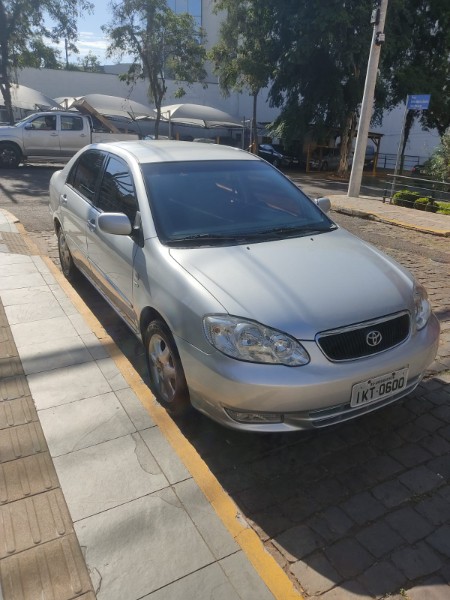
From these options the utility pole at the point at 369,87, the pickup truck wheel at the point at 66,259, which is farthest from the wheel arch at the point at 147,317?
the utility pole at the point at 369,87

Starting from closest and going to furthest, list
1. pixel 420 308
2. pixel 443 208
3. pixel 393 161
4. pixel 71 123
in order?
pixel 420 308 → pixel 443 208 → pixel 71 123 → pixel 393 161

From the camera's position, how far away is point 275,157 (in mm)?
25266

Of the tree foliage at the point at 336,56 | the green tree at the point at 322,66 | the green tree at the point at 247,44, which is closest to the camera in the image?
the green tree at the point at 322,66

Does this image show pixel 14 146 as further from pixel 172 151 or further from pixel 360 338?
pixel 360 338

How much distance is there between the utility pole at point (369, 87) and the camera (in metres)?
12.4

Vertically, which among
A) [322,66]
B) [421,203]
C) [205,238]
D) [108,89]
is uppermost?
[322,66]

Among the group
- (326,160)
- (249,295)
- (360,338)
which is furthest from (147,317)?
(326,160)

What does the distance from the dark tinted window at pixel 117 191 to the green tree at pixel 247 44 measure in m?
19.4

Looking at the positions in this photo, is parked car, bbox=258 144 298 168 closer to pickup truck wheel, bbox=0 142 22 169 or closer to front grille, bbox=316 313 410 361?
pickup truck wheel, bbox=0 142 22 169

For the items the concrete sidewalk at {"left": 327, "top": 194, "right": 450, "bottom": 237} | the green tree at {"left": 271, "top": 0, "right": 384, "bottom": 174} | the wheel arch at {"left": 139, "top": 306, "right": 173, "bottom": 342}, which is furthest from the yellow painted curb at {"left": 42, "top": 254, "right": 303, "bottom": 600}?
the green tree at {"left": 271, "top": 0, "right": 384, "bottom": 174}

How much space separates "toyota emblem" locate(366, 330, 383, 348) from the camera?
270 centimetres

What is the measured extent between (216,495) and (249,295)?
1078mm

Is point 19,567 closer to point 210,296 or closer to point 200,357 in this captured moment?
point 200,357

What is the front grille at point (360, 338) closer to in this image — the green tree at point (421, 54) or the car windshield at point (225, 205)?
the car windshield at point (225, 205)
